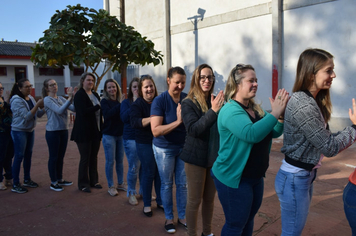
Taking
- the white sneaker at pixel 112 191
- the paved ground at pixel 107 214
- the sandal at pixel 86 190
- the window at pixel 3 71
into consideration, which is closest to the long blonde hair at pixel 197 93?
the paved ground at pixel 107 214

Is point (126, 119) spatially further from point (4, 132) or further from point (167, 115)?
point (4, 132)

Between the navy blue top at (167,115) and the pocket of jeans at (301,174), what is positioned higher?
the navy blue top at (167,115)

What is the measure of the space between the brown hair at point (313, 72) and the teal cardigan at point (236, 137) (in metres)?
0.31

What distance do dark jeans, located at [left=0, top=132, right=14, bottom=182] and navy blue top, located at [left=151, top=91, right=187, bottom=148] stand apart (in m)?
3.11

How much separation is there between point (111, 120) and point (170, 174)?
1.65 meters

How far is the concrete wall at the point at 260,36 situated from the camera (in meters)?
7.97

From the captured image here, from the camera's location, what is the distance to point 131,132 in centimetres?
424

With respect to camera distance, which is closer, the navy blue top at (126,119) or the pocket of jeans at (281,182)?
the pocket of jeans at (281,182)

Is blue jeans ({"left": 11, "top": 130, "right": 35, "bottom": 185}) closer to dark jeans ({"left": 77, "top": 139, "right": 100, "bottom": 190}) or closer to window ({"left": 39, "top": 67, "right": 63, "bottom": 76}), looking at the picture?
dark jeans ({"left": 77, "top": 139, "right": 100, "bottom": 190})

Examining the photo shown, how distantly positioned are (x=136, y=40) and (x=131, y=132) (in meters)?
2.09

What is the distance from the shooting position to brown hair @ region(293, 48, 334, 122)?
1.97m

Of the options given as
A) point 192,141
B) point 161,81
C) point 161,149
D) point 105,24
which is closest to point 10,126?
point 105,24

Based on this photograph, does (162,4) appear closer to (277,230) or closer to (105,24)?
(105,24)

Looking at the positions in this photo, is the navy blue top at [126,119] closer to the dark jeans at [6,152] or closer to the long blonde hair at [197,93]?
the long blonde hair at [197,93]
